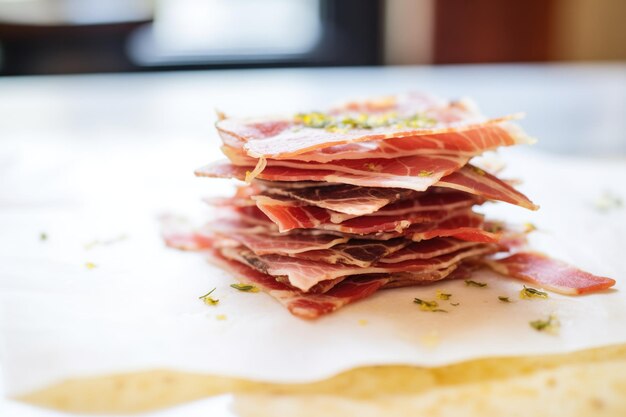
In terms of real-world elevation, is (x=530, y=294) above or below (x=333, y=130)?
below

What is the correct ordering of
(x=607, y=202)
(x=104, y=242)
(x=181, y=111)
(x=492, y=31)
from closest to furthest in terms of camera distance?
(x=104, y=242) < (x=607, y=202) < (x=181, y=111) < (x=492, y=31)

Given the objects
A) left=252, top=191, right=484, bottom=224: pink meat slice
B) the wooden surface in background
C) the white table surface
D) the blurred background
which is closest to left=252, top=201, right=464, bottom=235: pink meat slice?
left=252, top=191, right=484, bottom=224: pink meat slice

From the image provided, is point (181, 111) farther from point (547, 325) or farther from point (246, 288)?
point (547, 325)

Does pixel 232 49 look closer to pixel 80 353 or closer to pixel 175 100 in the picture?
pixel 175 100

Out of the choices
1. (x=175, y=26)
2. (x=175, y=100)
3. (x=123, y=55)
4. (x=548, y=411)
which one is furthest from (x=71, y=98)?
(x=548, y=411)

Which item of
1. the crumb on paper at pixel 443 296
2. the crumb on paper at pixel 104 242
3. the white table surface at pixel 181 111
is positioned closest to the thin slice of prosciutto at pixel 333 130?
the crumb on paper at pixel 443 296

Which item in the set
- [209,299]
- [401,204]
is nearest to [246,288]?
[209,299]
